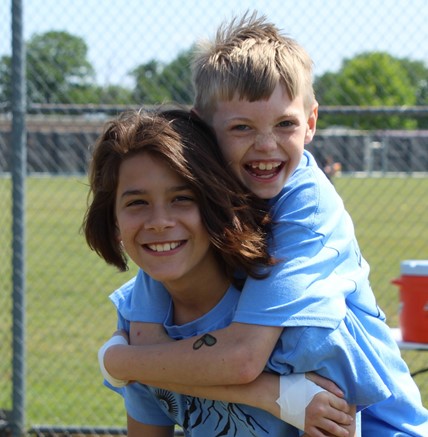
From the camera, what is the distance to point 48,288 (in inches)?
400

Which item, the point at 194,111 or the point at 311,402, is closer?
the point at 311,402

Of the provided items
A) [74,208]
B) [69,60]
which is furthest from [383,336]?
[74,208]

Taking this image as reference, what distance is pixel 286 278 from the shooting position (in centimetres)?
200

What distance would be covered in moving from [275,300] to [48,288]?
844 cm

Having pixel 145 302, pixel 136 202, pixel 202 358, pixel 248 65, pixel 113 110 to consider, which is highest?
pixel 113 110

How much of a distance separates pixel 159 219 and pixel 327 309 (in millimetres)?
445

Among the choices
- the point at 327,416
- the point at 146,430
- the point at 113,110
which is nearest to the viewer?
the point at 327,416

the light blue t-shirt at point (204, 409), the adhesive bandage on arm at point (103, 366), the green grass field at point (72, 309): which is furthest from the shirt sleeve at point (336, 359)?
the green grass field at point (72, 309)

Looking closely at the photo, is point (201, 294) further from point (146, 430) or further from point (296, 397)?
point (146, 430)

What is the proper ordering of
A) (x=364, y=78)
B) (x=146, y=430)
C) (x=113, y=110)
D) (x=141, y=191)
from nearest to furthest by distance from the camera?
1. (x=141, y=191)
2. (x=146, y=430)
3. (x=113, y=110)
4. (x=364, y=78)

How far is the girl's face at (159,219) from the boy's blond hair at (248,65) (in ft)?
0.79

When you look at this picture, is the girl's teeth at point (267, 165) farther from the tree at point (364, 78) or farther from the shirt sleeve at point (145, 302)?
the tree at point (364, 78)

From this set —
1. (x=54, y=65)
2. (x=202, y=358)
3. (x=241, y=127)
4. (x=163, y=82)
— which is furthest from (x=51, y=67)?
(x=202, y=358)

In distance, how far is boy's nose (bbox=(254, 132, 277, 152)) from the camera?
2109mm
